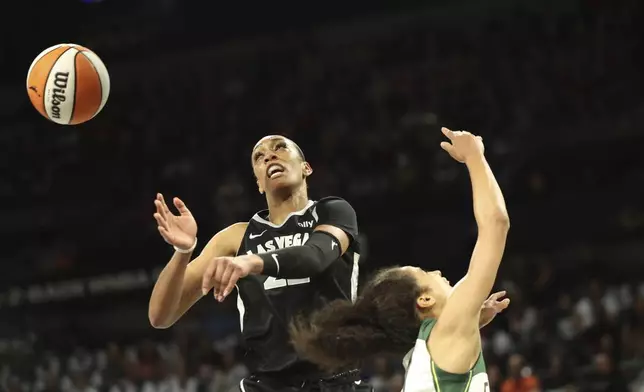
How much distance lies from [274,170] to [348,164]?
33.5 ft

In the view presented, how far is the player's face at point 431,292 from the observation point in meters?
3.70

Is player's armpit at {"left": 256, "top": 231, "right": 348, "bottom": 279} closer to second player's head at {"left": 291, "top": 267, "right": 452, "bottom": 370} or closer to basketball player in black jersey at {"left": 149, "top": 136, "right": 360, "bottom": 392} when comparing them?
basketball player in black jersey at {"left": 149, "top": 136, "right": 360, "bottom": 392}

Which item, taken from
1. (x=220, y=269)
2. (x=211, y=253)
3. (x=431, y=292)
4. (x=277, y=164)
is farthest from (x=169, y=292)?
(x=431, y=292)

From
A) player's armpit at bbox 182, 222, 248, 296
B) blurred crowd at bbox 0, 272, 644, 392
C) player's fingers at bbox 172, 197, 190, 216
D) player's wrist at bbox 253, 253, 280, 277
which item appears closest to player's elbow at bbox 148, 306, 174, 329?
player's armpit at bbox 182, 222, 248, 296

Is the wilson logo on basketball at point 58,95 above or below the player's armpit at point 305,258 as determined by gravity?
above

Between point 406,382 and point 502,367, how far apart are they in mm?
7136

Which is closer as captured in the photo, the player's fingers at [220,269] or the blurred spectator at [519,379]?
the player's fingers at [220,269]

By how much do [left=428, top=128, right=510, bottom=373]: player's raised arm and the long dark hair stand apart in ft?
0.66

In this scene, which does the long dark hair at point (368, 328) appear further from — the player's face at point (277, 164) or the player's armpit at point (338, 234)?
the player's face at point (277, 164)

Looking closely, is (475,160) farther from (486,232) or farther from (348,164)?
(348,164)

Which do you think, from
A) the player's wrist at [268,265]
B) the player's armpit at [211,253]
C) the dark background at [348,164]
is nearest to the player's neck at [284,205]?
the player's armpit at [211,253]

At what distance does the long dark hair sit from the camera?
363 centimetres

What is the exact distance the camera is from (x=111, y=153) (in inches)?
731

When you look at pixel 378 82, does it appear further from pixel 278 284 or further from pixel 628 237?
pixel 278 284
